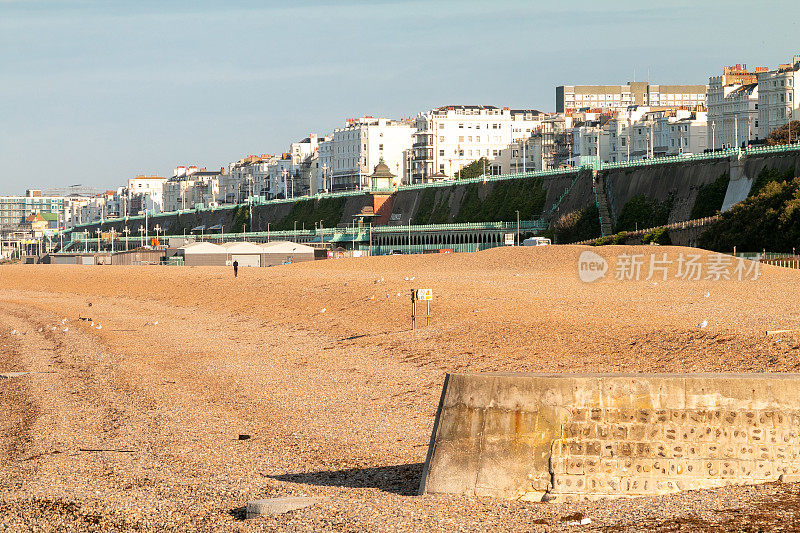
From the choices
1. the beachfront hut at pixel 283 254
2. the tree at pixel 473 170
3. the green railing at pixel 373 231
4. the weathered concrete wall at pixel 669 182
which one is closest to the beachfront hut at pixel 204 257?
the beachfront hut at pixel 283 254

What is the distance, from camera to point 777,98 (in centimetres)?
14275

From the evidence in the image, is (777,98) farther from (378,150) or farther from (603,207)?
(378,150)

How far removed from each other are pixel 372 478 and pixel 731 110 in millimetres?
148013

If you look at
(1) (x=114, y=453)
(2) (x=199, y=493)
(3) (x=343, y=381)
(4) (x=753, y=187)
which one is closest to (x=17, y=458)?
(1) (x=114, y=453)

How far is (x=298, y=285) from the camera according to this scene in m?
47.1

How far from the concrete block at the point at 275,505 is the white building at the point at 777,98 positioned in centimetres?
13796

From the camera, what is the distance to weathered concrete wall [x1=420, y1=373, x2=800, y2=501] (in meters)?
11.2

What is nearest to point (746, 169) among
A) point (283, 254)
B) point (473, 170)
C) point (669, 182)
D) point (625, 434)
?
point (669, 182)

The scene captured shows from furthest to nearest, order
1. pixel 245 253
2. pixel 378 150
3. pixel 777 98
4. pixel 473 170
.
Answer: pixel 378 150
pixel 473 170
pixel 777 98
pixel 245 253

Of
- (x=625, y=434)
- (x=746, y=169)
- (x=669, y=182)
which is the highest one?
(x=746, y=169)

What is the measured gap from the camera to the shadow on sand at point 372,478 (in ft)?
42.3

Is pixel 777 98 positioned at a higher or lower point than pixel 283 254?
higher

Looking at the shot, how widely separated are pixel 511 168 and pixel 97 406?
173m

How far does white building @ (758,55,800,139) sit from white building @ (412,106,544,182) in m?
53.6
